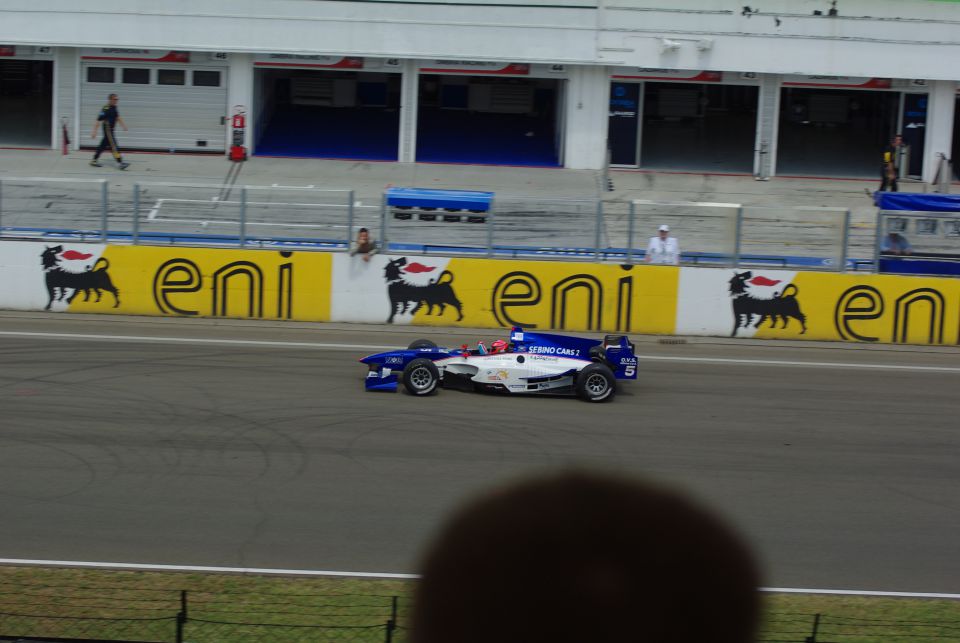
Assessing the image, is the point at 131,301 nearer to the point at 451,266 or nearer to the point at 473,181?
the point at 451,266

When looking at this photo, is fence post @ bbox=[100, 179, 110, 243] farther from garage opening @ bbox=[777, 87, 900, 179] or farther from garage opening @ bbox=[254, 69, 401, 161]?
garage opening @ bbox=[777, 87, 900, 179]

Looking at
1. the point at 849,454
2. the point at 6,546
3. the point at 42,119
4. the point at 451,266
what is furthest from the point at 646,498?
the point at 42,119

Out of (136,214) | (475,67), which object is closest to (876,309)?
(136,214)

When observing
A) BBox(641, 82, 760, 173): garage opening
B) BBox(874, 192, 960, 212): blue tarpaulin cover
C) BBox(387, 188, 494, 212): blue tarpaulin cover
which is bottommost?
BBox(387, 188, 494, 212): blue tarpaulin cover

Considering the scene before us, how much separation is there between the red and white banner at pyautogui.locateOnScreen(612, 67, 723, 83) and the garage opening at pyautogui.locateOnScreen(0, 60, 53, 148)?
54.8ft

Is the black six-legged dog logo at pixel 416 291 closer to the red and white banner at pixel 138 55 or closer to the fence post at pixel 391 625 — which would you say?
the fence post at pixel 391 625

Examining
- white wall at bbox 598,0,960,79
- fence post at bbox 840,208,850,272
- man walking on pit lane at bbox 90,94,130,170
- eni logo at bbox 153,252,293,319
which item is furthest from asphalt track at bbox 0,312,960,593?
white wall at bbox 598,0,960,79

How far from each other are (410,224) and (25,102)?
20712 mm

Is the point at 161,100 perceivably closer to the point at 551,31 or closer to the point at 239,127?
the point at 239,127

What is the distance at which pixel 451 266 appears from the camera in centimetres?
1920

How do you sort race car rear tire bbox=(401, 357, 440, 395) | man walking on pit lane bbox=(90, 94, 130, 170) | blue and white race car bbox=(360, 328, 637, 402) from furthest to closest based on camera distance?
1. man walking on pit lane bbox=(90, 94, 130, 170)
2. blue and white race car bbox=(360, 328, 637, 402)
3. race car rear tire bbox=(401, 357, 440, 395)

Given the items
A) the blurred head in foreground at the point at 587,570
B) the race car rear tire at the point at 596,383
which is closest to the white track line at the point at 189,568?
the race car rear tire at the point at 596,383

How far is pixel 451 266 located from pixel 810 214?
6231 millimetres

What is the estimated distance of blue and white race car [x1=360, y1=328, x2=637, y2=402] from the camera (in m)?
14.0
